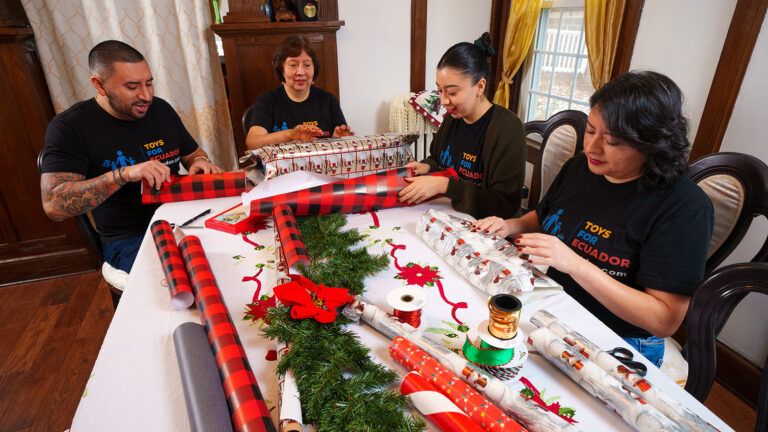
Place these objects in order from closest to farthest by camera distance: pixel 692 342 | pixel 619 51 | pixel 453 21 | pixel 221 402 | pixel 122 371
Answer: pixel 221 402 → pixel 122 371 → pixel 692 342 → pixel 619 51 → pixel 453 21

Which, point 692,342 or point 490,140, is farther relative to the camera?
point 490,140

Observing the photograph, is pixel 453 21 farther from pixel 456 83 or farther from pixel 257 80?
pixel 456 83

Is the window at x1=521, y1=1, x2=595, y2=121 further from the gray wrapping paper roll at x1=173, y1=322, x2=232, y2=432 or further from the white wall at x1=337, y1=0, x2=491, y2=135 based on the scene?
the gray wrapping paper roll at x1=173, y1=322, x2=232, y2=432

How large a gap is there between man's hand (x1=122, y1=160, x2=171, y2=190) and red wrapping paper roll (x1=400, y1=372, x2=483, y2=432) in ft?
3.95

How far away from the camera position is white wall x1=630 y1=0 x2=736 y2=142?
1.76m

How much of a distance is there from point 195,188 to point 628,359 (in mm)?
1447

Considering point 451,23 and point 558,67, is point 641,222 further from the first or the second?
point 451,23

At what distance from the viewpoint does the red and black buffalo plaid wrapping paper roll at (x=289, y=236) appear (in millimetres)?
1050

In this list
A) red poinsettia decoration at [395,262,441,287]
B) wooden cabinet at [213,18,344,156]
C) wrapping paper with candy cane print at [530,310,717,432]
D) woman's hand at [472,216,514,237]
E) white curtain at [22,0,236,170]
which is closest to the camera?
wrapping paper with candy cane print at [530,310,717,432]

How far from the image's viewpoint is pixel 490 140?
157 cm

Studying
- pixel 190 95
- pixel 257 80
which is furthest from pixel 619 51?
pixel 190 95

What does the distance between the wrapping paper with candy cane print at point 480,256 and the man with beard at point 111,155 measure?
1.00 m

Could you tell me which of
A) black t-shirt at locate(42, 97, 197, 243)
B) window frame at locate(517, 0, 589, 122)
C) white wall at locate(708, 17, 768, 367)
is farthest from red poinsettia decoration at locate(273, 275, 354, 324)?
window frame at locate(517, 0, 589, 122)

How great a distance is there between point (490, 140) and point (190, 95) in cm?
228
